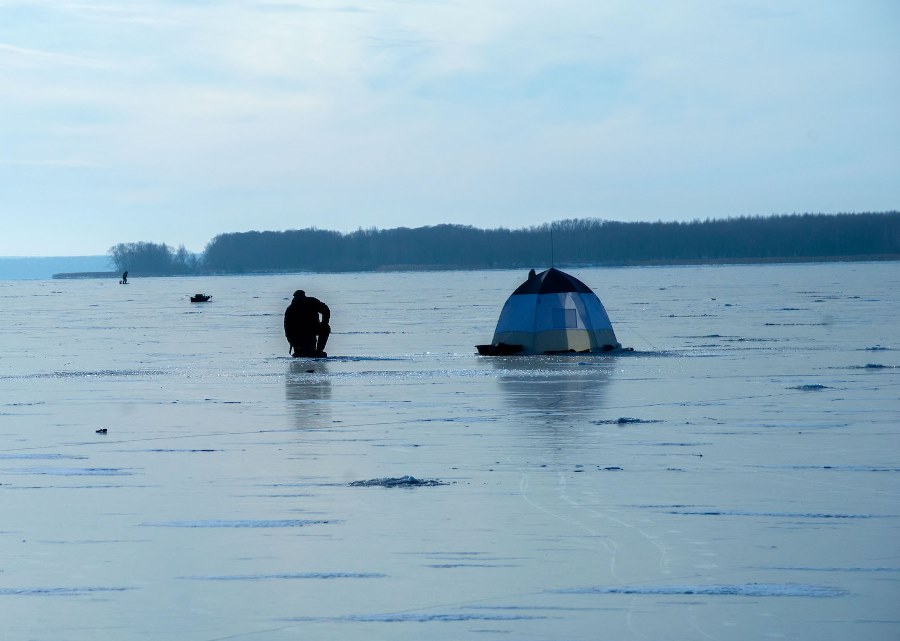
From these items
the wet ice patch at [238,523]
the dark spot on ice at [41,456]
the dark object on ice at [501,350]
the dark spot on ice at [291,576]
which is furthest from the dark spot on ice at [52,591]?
the dark object on ice at [501,350]

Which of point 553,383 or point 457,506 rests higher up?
→ point 457,506

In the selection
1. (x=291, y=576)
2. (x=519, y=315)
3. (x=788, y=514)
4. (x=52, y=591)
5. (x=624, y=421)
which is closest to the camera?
(x=52, y=591)

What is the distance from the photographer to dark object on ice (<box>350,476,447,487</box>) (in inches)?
433

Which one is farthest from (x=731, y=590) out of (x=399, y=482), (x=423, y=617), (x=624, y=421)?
(x=624, y=421)

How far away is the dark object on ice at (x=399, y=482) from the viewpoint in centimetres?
1100

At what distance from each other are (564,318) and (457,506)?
1737 cm

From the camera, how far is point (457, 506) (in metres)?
10.0

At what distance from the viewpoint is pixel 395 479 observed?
11203 mm

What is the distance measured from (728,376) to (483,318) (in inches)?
1058

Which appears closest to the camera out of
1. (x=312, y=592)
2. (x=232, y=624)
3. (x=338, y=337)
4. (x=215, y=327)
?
(x=232, y=624)

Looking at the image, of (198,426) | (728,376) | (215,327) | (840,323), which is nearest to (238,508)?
(198,426)

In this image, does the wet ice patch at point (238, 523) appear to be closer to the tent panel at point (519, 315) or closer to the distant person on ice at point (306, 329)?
the tent panel at point (519, 315)

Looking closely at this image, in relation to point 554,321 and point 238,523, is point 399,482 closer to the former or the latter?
point 238,523

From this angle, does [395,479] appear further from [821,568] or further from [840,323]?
[840,323]
